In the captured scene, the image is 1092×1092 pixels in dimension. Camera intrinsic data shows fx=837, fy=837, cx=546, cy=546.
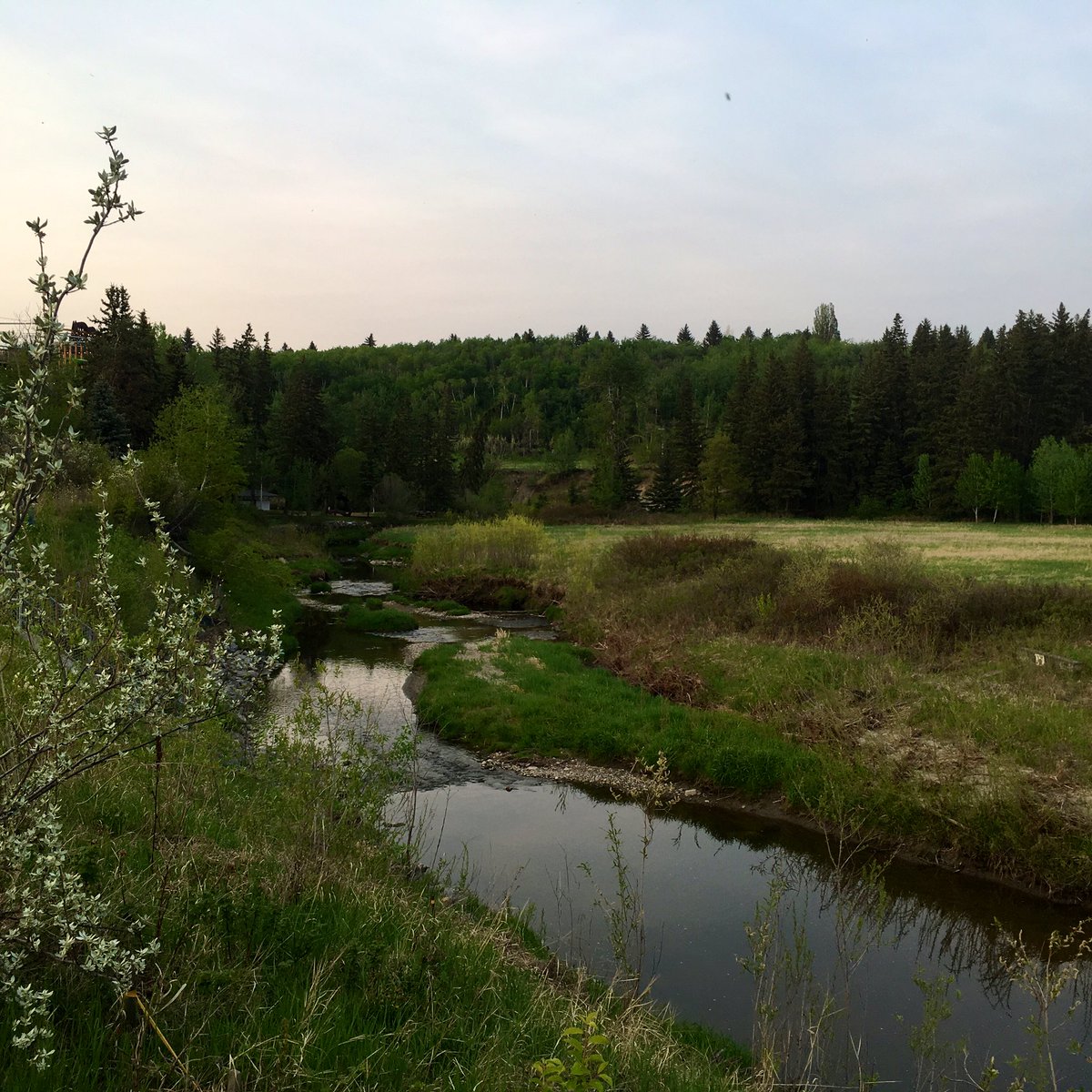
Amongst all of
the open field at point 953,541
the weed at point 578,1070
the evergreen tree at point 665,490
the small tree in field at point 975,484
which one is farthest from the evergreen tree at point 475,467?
the weed at point 578,1070

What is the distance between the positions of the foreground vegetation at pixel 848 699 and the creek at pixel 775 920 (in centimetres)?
88

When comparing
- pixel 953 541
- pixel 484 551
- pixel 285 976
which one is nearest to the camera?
pixel 285 976

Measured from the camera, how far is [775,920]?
934 cm

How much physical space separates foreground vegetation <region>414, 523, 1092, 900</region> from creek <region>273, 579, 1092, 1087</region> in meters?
0.88

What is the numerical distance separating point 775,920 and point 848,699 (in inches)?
314

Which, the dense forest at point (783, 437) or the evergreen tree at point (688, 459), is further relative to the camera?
the evergreen tree at point (688, 459)

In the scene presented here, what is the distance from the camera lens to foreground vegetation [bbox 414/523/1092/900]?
12195 millimetres

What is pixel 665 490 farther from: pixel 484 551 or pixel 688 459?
pixel 484 551

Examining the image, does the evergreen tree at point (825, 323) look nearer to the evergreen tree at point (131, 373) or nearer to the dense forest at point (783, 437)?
the dense forest at point (783, 437)

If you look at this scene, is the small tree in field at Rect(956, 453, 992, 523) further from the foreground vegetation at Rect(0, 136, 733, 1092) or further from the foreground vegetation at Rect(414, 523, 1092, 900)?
the foreground vegetation at Rect(0, 136, 733, 1092)

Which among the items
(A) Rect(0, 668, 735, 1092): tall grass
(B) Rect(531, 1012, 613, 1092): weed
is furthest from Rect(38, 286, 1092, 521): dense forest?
(B) Rect(531, 1012, 613, 1092): weed

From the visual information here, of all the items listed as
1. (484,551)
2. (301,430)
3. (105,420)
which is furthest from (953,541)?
(301,430)

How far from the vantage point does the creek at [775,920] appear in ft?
24.8

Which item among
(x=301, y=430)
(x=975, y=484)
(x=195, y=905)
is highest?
(x=301, y=430)
